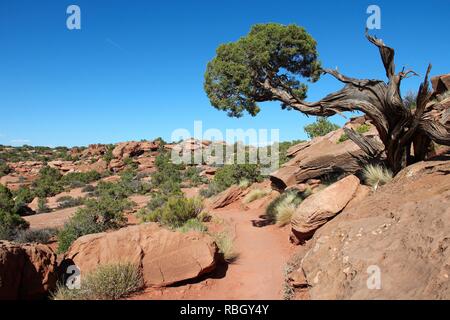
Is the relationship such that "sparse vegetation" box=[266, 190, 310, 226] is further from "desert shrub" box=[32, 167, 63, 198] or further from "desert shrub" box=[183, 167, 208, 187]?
"desert shrub" box=[32, 167, 63, 198]

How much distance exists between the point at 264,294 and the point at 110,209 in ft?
27.5

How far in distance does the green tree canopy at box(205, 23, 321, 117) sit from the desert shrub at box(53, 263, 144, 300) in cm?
661

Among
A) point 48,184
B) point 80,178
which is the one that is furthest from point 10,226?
point 80,178

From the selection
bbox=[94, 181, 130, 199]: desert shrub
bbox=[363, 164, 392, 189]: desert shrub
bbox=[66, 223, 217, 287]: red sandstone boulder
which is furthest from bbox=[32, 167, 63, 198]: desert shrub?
bbox=[363, 164, 392, 189]: desert shrub

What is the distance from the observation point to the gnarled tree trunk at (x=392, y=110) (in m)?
8.10

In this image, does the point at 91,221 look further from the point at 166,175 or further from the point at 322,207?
the point at 166,175

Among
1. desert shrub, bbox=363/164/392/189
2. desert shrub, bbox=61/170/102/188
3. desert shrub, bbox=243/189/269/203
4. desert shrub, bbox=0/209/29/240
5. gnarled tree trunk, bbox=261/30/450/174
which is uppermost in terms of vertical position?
gnarled tree trunk, bbox=261/30/450/174

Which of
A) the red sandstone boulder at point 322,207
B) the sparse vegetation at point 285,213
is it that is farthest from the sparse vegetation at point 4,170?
the red sandstone boulder at point 322,207

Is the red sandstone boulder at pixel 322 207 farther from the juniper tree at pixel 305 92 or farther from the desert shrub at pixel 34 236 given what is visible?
the desert shrub at pixel 34 236

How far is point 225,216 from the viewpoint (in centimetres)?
1477

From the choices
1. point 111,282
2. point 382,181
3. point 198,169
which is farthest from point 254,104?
point 198,169

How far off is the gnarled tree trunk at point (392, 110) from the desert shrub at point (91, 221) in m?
7.83

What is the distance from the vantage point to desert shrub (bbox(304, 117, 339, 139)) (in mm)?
30502
